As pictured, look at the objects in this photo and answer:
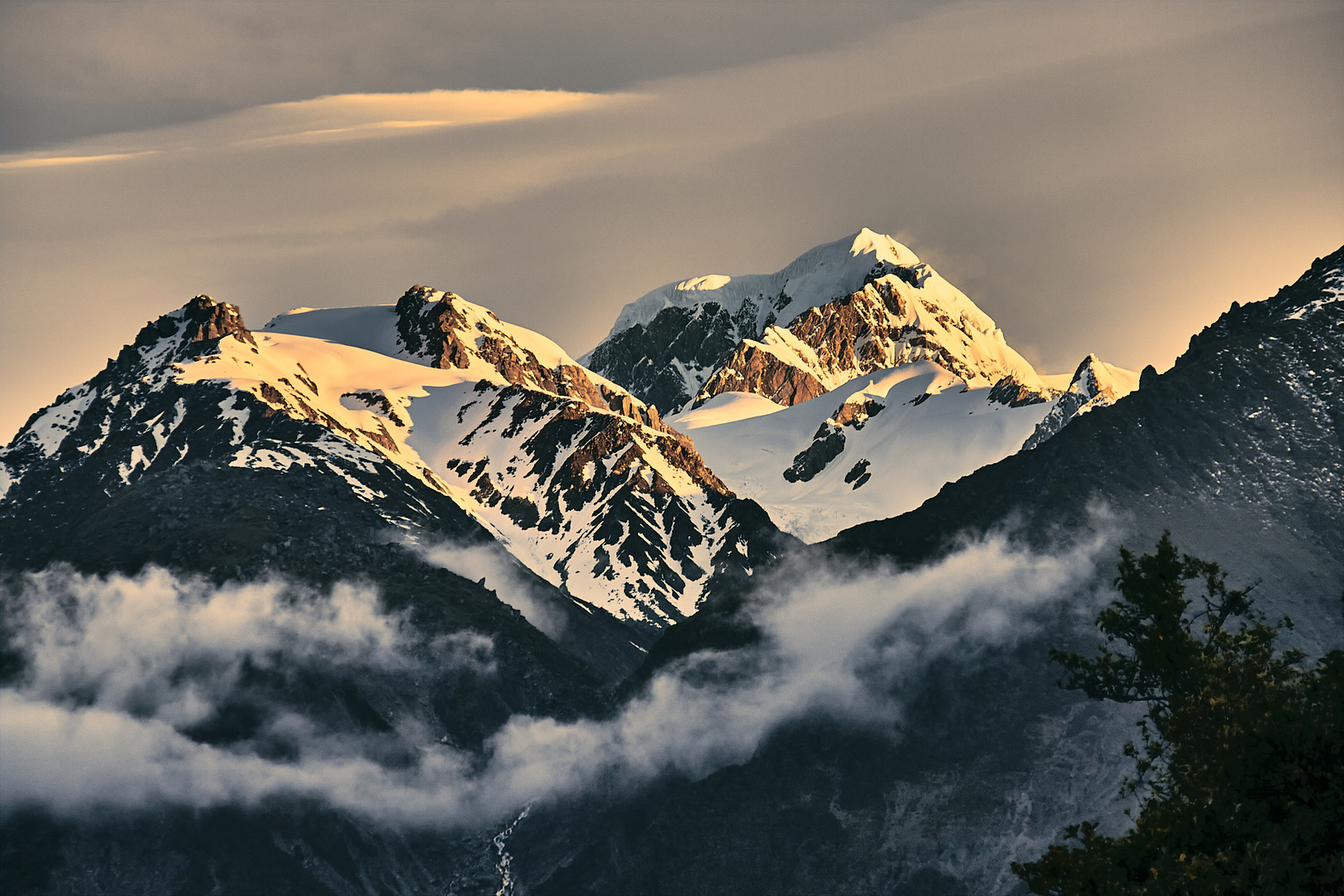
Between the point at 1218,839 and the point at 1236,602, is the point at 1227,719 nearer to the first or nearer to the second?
the point at 1218,839

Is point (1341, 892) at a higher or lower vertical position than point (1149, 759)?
lower

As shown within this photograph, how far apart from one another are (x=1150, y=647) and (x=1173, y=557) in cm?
698

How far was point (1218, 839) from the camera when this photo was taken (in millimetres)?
81438

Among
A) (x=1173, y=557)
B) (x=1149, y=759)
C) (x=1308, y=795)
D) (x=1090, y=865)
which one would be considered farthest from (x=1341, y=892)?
(x=1173, y=557)

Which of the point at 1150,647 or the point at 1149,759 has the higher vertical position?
the point at 1150,647

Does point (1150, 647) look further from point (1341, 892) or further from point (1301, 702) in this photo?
point (1341, 892)

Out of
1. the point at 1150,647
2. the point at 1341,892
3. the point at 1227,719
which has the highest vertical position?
the point at 1150,647

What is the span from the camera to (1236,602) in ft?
389

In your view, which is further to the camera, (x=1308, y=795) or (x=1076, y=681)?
(x=1076, y=681)

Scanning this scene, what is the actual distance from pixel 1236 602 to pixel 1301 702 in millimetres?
33214

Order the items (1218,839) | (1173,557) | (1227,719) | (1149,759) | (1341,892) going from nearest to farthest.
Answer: (1341,892)
(1218,839)
(1227,719)
(1149,759)
(1173,557)

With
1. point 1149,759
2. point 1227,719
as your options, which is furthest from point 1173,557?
point 1227,719

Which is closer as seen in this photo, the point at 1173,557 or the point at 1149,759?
the point at 1149,759

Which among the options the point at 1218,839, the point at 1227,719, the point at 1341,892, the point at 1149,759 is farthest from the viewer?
the point at 1149,759
